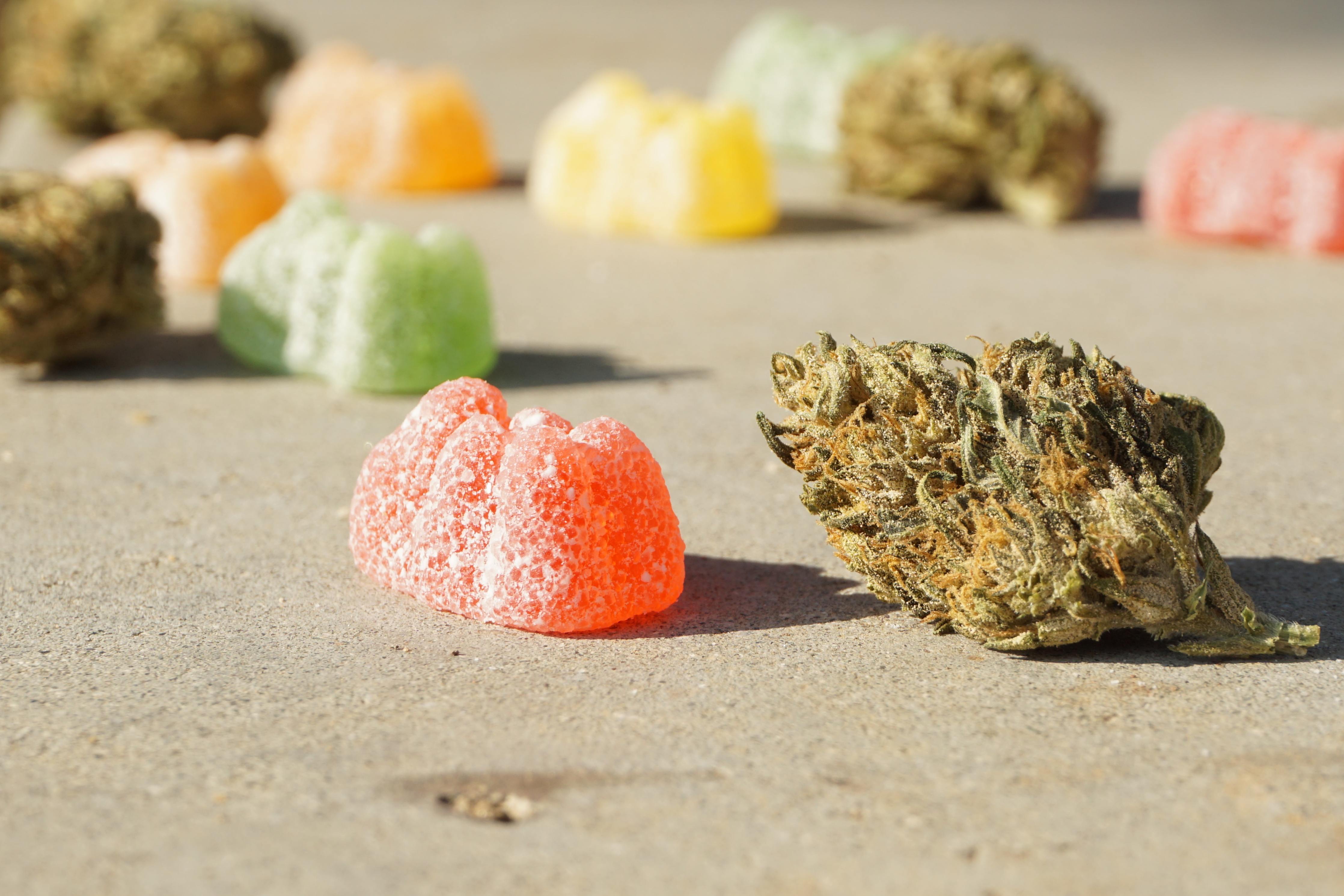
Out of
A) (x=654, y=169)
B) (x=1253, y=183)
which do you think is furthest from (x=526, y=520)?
(x=1253, y=183)

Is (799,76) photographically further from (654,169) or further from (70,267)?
(70,267)

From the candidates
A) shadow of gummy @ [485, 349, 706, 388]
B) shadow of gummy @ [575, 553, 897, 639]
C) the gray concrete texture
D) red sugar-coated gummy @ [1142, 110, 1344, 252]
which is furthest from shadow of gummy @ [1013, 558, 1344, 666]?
red sugar-coated gummy @ [1142, 110, 1344, 252]

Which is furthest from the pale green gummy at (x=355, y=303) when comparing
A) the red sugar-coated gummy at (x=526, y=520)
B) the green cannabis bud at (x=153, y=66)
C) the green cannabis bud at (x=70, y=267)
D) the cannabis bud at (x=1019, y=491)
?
the green cannabis bud at (x=153, y=66)

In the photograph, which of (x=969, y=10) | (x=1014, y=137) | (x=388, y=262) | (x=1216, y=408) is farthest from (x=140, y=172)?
(x=969, y=10)

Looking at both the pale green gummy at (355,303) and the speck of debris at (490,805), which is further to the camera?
the pale green gummy at (355,303)

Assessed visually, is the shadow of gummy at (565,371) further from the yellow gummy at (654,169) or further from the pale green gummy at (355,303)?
the yellow gummy at (654,169)
